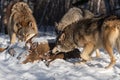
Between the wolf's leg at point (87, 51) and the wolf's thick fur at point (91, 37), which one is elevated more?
the wolf's thick fur at point (91, 37)

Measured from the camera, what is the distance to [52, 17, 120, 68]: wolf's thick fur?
307 inches

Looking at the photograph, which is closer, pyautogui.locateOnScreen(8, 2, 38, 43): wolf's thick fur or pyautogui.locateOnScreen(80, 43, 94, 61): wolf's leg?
pyautogui.locateOnScreen(80, 43, 94, 61): wolf's leg

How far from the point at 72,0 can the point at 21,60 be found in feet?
45.7

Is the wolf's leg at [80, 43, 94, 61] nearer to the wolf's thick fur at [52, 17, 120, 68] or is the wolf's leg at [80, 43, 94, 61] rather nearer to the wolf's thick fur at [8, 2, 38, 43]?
the wolf's thick fur at [52, 17, 120, 68]

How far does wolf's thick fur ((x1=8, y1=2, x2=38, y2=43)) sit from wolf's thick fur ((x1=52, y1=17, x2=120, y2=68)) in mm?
1695

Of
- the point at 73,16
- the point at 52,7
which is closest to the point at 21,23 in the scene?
the point at 73,16

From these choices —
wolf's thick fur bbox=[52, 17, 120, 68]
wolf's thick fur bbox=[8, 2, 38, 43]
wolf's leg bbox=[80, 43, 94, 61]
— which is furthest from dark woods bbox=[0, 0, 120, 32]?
wolf's leg bbox=[80, 43, 94, 61]

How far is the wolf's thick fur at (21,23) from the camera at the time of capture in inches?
419

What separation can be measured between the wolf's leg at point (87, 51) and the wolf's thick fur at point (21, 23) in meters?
2.53

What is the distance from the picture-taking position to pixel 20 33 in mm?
10844

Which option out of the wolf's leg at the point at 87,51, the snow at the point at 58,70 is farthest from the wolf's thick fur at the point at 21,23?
the wolf's leg at the point at 87,51

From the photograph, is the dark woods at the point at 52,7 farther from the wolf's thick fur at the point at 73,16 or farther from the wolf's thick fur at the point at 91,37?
the wolf's thick fur at the point at 91,37

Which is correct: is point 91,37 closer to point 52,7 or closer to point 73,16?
point 73,16

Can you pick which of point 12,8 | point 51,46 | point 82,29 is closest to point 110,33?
point 82,29
